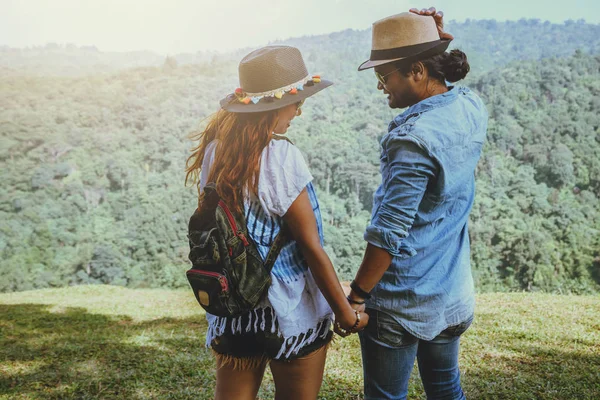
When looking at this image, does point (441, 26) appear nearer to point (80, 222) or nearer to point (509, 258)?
point (509, 258)

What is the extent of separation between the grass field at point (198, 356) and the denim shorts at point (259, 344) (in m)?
1.88

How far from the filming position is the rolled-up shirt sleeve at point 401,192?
4.29ft

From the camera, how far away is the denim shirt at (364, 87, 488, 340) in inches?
51.9

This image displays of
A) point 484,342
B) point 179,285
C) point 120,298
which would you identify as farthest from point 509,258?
point 484,342

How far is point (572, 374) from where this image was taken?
3537 mm

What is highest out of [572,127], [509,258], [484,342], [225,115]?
[225,115]

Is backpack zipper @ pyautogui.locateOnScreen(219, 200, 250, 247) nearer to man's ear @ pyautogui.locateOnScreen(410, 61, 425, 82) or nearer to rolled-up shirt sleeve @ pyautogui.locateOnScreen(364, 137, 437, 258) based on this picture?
rolled-up shirt sleeve @ pyautogui.locateOnScreen(364, 137, 437, 258)

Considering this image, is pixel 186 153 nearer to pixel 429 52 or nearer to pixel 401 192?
pixel 429 52

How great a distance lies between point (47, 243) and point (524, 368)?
2920 cm

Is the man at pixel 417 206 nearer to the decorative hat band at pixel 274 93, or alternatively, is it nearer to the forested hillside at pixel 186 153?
the decorative hat band at pixel 274 93

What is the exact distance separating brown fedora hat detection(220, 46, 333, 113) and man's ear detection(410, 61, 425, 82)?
0.90ft

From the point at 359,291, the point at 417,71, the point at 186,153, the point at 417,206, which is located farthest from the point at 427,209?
the point at 186,153

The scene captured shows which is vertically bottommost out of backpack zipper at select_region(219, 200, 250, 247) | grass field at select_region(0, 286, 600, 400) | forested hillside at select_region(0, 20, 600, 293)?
forested hillside at select_region(0, 20, 600, 293)

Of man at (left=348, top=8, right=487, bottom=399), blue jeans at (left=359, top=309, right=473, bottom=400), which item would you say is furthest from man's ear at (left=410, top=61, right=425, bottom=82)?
blue jeans at (left=359, top=309, right=473, bottom=400)
